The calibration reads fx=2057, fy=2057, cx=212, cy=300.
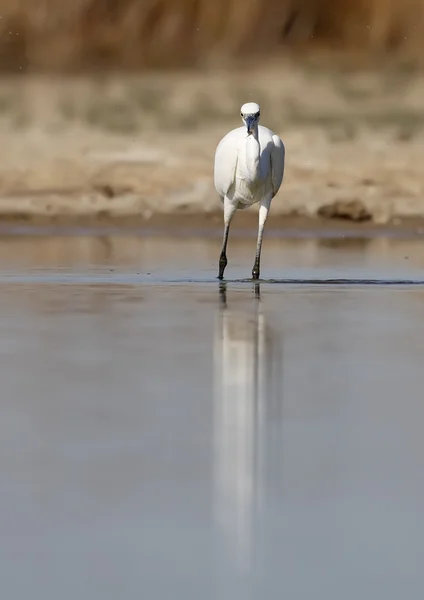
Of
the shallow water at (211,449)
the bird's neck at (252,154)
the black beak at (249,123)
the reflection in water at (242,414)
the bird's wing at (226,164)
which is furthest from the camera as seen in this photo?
the bird's wing at (226,164)

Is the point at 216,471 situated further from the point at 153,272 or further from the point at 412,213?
the point at 412,213

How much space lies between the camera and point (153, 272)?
758 inches

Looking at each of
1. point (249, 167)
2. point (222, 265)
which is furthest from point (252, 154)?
point (222, 265)

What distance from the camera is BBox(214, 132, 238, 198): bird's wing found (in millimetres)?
17938

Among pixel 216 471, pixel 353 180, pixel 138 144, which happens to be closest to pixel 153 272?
pixel 216 471

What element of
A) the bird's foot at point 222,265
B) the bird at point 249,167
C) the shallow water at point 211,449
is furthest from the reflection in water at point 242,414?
the bird's foot at point 222,265

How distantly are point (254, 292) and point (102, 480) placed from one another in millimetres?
9263

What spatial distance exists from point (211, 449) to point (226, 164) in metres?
10.5

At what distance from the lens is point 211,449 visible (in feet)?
25.1

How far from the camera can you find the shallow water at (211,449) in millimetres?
5883

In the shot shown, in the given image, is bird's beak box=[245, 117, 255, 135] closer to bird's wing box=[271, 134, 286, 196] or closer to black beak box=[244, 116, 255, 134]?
black beak box=[244, 116, 255, 134]

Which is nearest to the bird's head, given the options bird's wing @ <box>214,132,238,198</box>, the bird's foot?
bird's wing @ <box>214,132,238,198</box>

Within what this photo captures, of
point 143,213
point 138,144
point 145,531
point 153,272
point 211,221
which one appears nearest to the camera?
point 145,531

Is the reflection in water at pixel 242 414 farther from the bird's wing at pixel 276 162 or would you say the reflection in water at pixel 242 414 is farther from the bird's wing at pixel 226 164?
the bird's wing at pixel 276 162
